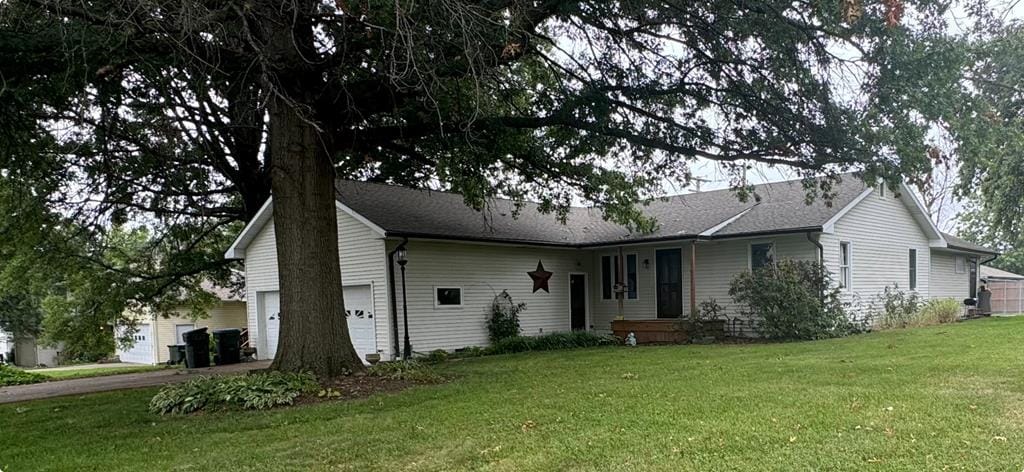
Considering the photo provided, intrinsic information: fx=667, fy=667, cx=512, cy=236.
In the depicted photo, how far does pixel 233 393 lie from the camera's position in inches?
328

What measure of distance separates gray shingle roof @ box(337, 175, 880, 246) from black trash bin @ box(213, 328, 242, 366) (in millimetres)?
4905

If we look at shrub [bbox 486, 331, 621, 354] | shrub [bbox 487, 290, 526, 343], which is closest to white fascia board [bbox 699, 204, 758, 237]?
shrub [bbox 486, 331, 621, 354]

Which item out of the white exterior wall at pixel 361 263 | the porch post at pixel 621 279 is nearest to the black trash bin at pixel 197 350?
the white exterior wall at pixel 361 263

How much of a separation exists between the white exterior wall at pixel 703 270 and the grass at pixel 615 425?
6.31 m

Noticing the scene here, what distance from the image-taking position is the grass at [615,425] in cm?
487

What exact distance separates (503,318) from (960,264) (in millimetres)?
17064

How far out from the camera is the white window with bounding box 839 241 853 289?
1705cm

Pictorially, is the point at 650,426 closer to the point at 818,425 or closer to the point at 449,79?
the point at 818,425

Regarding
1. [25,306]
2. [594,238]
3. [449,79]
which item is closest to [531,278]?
[594,238]

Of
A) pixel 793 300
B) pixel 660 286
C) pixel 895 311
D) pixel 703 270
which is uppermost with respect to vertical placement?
pixel 703 270

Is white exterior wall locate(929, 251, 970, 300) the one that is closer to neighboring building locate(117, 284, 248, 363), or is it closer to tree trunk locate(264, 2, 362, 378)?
tree trunk locate(264, 2, 362, 378)

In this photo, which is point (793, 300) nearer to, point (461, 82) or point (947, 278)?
point (461, 82)

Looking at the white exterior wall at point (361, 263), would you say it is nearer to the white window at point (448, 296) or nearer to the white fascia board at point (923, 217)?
the white window at point (448, 296)

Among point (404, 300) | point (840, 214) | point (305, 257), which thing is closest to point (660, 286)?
point (840, 214)
